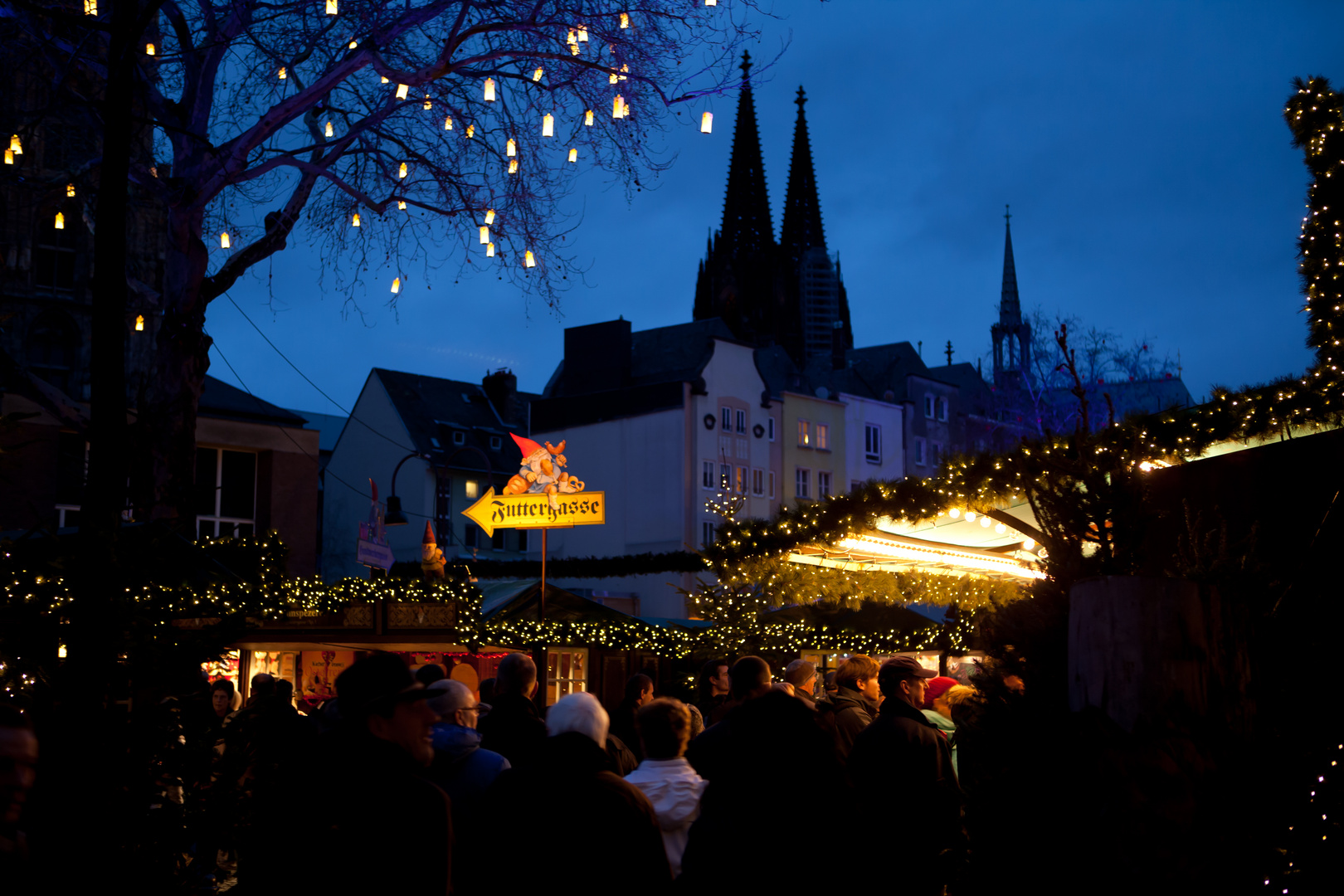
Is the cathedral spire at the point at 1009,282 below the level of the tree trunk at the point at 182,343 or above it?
above

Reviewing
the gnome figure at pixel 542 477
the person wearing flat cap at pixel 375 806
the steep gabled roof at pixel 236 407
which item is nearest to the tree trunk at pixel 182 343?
the gnome figure at pixel 542 477

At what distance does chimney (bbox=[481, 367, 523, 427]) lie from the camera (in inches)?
2037

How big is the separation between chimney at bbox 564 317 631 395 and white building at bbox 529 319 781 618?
0.15 ft

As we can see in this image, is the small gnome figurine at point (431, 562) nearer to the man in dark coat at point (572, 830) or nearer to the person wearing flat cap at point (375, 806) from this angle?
the man in dark coat at point (572, 830)

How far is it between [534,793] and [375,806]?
29.0 inches

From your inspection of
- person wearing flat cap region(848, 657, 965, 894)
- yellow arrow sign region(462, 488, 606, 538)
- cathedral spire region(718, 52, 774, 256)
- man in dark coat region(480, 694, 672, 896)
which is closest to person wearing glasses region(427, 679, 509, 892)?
man in dark coat region(480, 694, 672, 896)

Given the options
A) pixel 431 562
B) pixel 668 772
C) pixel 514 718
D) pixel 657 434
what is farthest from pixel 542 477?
pixel 657 434

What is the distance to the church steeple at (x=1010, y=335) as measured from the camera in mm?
42594

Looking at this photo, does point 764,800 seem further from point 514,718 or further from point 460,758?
point 514,718

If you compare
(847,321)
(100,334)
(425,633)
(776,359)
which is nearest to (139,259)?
(425,633)

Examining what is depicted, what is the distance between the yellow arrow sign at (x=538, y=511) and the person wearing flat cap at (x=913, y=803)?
9.51 m

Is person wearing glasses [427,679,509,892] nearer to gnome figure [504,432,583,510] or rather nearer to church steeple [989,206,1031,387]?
gnome figure [504,432,583,510]

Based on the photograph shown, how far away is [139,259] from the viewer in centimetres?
2852

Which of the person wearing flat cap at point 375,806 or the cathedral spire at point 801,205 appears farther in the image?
the cathedral spire at point 801,205
